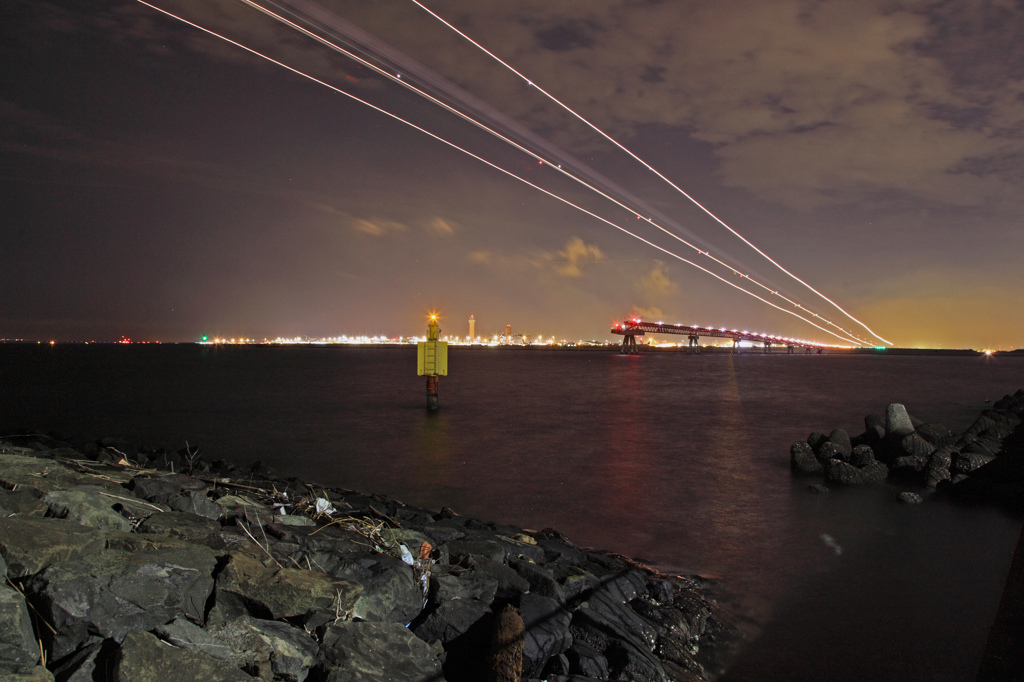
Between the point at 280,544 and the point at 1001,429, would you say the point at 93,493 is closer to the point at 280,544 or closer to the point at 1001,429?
the point at 280,544

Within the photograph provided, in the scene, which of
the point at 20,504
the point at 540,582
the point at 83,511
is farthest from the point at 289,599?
the point at 540,582

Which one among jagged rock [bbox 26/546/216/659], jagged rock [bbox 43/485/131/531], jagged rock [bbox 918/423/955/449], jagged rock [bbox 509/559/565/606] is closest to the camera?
jagged rock [bbox 26/546/216/659]

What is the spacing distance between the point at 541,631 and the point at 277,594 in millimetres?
2191

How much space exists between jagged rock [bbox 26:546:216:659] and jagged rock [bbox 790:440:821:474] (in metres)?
15.1

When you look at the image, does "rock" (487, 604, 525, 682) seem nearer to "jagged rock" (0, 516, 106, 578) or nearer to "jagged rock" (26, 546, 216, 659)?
"jagged rock" (26, 546, 216, 659)

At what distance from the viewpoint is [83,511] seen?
16.2ft

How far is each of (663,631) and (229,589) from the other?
14.5 feet

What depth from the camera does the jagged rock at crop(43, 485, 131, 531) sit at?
16.1ft

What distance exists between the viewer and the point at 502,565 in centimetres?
620

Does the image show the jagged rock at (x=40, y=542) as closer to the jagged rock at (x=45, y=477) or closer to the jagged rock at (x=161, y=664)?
the jagged rock at (x=161, y=664)

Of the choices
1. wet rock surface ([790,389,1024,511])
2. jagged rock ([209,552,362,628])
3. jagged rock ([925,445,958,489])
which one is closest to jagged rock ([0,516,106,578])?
jagged rock ([209,552,362,628])

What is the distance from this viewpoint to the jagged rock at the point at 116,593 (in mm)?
3547

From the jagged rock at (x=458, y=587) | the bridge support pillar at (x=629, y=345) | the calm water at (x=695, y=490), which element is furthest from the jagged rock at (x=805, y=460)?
the bridge support pillar at (x=629, y=345)

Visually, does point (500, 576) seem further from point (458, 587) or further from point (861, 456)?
point (861, 456)
